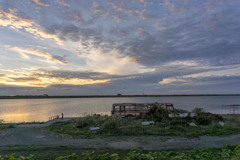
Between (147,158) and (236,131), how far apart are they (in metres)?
14.9

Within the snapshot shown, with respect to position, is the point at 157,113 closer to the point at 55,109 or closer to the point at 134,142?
the point at 134,142

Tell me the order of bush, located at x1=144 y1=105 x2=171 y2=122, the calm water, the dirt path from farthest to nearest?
the calm water, bush, located at x1=144 y1=105 x2=171 y2=122, the dirt path

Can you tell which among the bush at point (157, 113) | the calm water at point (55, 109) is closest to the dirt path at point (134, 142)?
A: the bush at point (157, 113)

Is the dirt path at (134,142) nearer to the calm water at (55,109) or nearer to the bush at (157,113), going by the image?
the bush at (157,113)

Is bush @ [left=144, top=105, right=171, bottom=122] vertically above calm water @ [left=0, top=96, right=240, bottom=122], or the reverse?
bush @ [left=144, top=105, right=171, bottom=122]

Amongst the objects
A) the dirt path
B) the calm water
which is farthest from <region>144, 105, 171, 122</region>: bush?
the calm water

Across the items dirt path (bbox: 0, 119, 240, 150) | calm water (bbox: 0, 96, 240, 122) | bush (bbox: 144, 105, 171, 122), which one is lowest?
calm water (bbox: 0, 96, 240, 122)

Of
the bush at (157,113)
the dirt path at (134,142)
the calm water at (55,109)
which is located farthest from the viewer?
the calm water at (55,109)

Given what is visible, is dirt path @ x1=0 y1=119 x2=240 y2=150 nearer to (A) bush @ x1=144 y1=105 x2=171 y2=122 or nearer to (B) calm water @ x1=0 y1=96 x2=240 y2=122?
(A) bush @ x1=144 y1=105 x2=171 y2=122

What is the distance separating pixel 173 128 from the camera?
15031 millimetres

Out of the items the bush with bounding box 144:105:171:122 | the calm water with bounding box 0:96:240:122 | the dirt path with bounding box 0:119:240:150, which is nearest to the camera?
the dirt path with bounding box 0:119:240:150

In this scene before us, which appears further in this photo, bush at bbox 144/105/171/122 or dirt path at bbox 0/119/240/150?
bush at bbox 144/105/171/122

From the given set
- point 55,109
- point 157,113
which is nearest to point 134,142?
point 157,113

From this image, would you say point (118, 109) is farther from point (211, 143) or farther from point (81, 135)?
point (211, 143)
